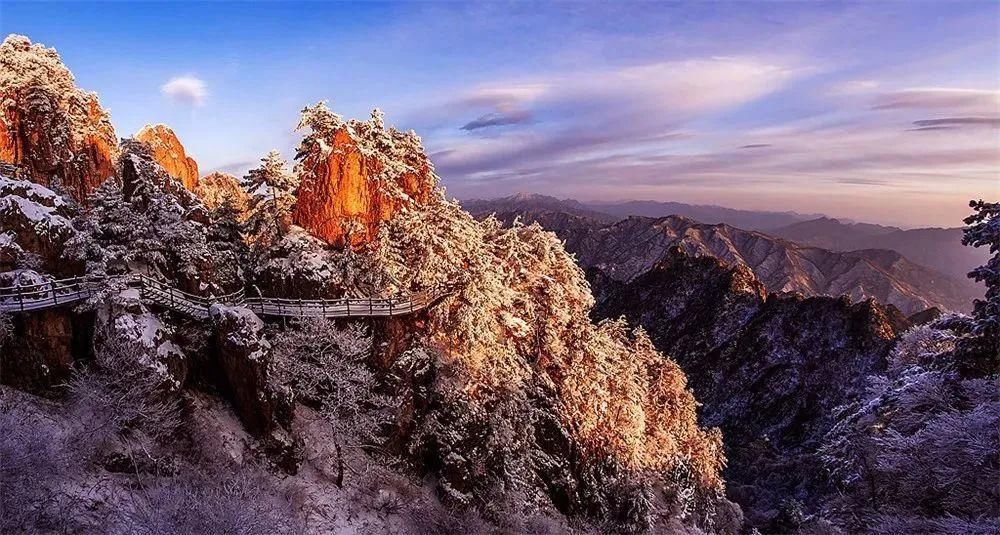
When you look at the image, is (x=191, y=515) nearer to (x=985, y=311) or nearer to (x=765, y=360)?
(x=985, y=311)

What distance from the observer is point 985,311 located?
13.2 meters

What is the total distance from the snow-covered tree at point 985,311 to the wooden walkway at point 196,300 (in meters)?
25.5

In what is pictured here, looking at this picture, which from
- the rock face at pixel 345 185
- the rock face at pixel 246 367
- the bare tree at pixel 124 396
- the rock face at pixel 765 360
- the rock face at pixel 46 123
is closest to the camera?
the bare tree at pixel 124 396

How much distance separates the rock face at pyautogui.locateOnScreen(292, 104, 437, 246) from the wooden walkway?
17.8ft

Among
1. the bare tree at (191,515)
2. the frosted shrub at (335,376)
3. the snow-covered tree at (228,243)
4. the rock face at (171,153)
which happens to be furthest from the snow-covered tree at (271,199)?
the rock face at (171,153)

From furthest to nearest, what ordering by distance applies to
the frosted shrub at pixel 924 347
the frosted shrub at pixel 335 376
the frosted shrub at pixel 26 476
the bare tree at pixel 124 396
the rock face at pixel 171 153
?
the rock face at pixel 171 153 → the frosted shrub at pixel 335 376 → the bare tree at pixel 124 396 → the frosted shrub at pixel 924 347 → the frosted shrub at pixel 26 476

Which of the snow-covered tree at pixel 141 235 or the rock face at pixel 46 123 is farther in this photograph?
the rock face at pixel 46 123

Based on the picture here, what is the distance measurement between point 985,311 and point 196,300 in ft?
101

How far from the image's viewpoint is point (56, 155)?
40531 millimetres

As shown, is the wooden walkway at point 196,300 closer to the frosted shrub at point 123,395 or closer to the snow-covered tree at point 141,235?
the snow-covered tree at point 141,235

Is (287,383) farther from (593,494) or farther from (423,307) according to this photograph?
(593,494)

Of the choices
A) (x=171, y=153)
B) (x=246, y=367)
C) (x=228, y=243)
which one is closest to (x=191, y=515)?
(x=246, y=367)

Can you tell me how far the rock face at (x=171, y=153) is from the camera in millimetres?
65188

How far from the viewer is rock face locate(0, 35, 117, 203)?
3878 cm
